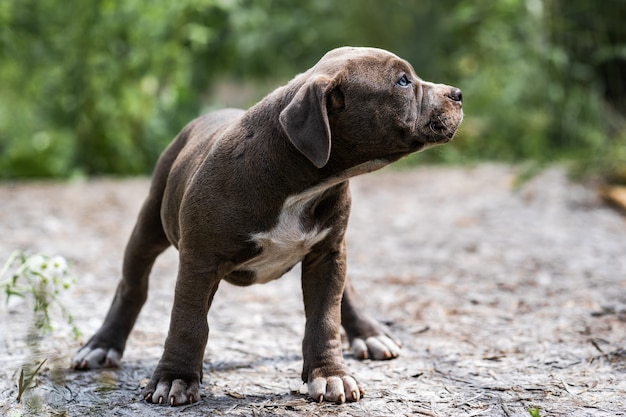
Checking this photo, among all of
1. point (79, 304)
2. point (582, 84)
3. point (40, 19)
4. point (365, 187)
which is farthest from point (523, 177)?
point (40, 19)

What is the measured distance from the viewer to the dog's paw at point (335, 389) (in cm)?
356

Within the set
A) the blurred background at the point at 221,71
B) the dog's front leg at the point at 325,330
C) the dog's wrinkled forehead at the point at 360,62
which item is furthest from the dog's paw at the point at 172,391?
the blurred background at the point at 221,71

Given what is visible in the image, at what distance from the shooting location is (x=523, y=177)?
7777 millimetres

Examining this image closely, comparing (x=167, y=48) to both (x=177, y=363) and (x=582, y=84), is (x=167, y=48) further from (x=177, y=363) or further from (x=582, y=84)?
(x=177, y=363)

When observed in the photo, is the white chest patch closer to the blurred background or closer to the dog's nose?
the dog's nose

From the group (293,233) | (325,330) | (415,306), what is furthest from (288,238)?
(415,306)

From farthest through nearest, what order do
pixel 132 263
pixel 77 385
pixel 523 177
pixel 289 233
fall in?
pixel 523 177, pixel 132 263, pixel 77 385, pixel 289 233

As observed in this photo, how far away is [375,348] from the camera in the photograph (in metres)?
4.39

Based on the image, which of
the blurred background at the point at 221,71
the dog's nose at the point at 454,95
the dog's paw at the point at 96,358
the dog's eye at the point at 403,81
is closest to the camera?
the dog's eye at the point at 403,81

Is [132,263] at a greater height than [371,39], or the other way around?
[371,39]

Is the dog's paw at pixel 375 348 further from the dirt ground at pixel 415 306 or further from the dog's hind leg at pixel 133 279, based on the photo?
the dog's hind leg at pixel 133 279

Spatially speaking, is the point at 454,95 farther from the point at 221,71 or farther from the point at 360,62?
the point at 221,71

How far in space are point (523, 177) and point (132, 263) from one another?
4584 mm

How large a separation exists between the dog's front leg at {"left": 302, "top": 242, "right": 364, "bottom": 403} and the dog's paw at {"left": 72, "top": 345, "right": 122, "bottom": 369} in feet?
3.47
